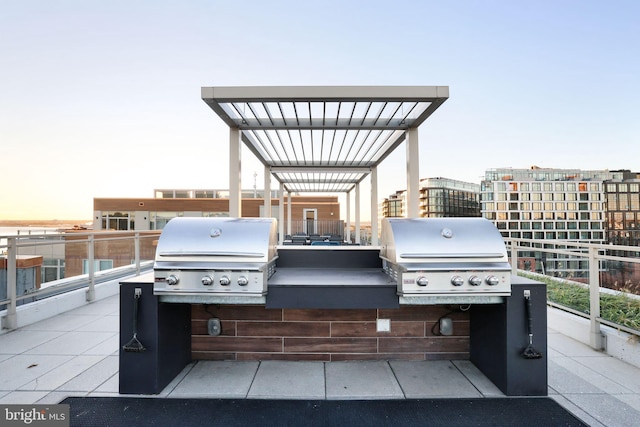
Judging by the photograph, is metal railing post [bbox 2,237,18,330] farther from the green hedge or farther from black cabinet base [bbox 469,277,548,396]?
the green hedge

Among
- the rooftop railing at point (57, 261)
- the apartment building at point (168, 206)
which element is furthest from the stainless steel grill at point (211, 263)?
the apartment building at point (168, 206)

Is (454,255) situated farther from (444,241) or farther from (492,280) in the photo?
(492,280)

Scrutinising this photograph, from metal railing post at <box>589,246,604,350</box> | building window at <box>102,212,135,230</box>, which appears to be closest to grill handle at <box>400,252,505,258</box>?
metal railing post at <box>589,246,604,350</box>

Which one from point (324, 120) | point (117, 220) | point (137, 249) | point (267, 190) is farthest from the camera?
point (117, 220)

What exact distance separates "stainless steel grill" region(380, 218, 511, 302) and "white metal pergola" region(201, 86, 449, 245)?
6.32 ft

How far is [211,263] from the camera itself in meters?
2.11

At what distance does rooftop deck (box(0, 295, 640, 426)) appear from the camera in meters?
2.19

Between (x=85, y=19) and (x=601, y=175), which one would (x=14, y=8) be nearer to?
(x=85, y=19)

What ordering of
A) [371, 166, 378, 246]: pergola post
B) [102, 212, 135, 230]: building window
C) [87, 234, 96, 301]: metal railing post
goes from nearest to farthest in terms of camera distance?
[87, 234, 96, 301]: metal railing post < [371, 166, 378, 246]: pergola post < [102, 212, 135, 230]: building window

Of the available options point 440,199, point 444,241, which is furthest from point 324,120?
point 440,199

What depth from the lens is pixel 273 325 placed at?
107 inches

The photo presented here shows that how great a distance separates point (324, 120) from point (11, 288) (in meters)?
4.35

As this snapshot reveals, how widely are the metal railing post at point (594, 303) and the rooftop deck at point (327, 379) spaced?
0.12 meters

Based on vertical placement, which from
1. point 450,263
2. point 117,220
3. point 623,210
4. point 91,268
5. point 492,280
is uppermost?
point 623,210
